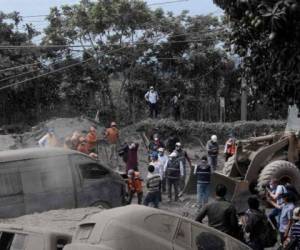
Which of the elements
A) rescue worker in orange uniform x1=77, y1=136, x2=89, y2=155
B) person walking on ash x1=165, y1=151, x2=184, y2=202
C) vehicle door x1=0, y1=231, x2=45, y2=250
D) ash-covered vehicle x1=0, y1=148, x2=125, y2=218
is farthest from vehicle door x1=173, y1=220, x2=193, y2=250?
rescue worker in orange uniform x1=77, y1=136, x2=89, y2=155

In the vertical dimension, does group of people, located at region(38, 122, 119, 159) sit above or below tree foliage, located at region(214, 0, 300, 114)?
below

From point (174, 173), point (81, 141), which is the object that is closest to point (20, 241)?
point (174, 173)

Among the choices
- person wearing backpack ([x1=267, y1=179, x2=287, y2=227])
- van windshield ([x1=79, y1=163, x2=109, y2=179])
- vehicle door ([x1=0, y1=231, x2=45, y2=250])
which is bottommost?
person wearing backpack ([x1=267, y1=179, x2=287, y2=227])

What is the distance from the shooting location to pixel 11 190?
13.2m

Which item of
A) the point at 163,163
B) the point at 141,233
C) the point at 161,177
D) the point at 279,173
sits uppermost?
the point at 141,233

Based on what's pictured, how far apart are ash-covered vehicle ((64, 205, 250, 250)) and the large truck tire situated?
9.53m

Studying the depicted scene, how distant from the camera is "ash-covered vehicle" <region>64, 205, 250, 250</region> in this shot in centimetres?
759

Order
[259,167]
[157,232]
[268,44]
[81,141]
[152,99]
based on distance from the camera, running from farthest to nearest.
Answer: [152,99] → [81,141] → [259,167] → [268,44] → [157,232]

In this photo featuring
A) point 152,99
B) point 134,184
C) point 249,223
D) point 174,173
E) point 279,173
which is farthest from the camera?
point 152,99

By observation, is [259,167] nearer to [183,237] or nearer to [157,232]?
[183,237]

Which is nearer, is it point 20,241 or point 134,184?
point 20,241

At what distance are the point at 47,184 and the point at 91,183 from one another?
115 centimetres

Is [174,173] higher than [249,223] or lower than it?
lower

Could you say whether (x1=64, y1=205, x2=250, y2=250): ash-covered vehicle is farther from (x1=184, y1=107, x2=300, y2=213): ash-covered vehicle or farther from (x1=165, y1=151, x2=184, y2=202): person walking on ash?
(x1=165, y1=151, x2=184, y2=202): person walking on ash
